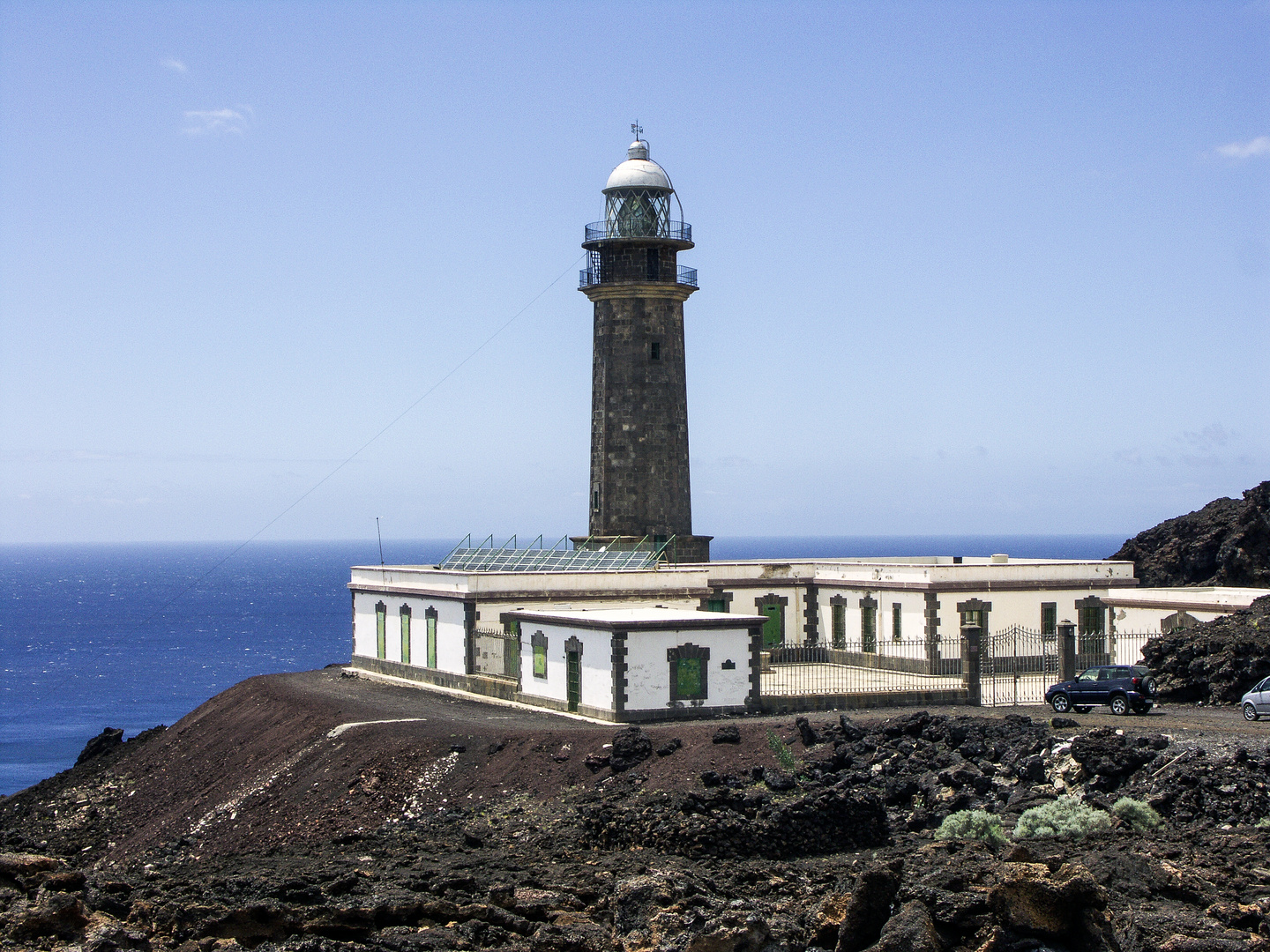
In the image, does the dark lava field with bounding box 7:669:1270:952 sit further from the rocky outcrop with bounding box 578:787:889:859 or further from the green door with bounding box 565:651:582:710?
the green door with bounding box 565:651:582:710

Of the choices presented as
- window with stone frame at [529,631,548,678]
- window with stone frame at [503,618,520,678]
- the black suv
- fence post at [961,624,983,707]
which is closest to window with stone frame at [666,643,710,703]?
window with stone frame at [529,631,548,678]

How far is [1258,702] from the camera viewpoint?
3075 centimetres

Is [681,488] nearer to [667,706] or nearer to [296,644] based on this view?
[667,706]

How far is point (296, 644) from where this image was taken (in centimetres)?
11231

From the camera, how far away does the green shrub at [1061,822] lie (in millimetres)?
22016

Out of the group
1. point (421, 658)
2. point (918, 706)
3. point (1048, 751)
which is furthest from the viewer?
point (421, 658)

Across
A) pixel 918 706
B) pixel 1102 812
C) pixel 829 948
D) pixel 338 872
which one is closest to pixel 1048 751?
pixel 1102 812

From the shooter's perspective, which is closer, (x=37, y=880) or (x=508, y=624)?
(x=37, y=880)

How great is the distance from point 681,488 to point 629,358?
13.7ft

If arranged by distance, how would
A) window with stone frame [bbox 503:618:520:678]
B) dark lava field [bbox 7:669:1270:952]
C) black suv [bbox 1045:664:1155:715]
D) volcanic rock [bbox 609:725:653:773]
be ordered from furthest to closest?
1. window with stone frame [bbox 503:618:520:678]
2. black suv [bbox 1045:664:1155:715]
3. volcanic rock [bbox 609:725:653:773]
4. dark lava field [bbox 7:669:1270:952]

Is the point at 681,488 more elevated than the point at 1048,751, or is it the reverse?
the point at 681,488

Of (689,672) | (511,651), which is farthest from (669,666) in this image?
(511,651)

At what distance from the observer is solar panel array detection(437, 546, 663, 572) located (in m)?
42.1

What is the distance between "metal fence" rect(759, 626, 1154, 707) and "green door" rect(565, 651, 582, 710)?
542 centimetres
